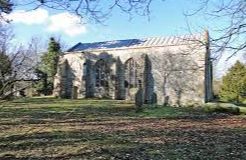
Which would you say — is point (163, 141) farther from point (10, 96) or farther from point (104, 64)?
point (104, 64)

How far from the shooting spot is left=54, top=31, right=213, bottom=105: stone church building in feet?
127

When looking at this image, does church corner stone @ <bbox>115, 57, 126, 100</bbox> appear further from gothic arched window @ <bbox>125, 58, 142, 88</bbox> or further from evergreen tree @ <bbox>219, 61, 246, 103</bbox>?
evergreen tree @ <bbox>219, 61, 246, 103</bbox>

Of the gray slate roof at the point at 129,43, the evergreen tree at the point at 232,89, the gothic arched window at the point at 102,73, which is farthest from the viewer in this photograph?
the gothic arched window at the point at 102,73

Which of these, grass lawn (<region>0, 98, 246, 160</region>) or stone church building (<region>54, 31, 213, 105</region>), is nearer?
grass lawn (<region>0, 98, 246, 160</region>)

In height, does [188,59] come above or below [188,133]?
above

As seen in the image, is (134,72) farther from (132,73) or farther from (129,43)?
(129,43)

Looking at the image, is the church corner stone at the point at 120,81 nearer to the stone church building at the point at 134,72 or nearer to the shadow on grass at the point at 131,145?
the stone church building at the point at 134,72

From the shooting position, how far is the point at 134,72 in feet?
140

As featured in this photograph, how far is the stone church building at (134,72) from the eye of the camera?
127 feet

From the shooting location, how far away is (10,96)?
427 centimetres

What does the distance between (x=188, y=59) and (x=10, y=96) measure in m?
35.1

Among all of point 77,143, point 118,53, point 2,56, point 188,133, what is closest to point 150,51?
point 118,53

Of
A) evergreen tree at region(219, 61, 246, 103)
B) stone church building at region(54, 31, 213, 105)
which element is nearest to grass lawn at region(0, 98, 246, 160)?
stone church building at region(54, 31, 213, 105)

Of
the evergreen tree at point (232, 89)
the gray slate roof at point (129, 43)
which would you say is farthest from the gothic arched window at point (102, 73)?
the evergreen tree at point (232, 89)
